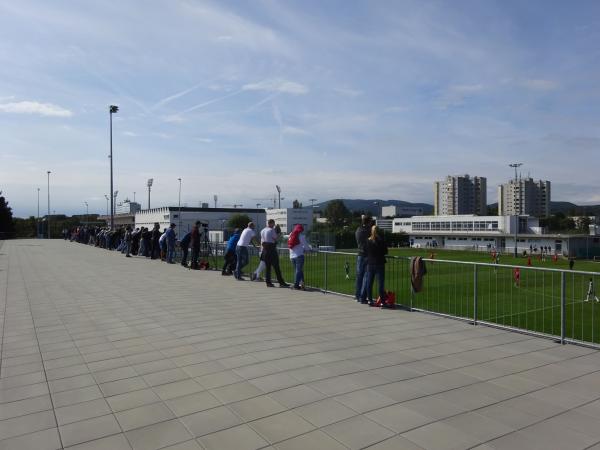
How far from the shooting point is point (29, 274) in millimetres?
14977

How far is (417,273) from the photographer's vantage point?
851cm

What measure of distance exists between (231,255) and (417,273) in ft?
23.0

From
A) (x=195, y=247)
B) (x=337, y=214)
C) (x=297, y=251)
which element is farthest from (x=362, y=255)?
(x=337, y=214)

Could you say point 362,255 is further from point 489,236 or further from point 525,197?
point 525,197

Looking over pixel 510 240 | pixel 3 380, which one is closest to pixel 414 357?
pixel 3 380

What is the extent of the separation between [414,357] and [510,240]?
94572mm

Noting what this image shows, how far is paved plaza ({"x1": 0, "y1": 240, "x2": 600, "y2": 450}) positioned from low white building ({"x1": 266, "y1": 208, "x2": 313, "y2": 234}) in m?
113

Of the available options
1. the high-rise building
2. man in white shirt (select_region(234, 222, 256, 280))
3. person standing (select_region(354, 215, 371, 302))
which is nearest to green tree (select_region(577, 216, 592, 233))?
the high-rise building

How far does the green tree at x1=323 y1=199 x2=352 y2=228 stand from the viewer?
16175 centimetres

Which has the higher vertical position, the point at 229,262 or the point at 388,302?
the point at 229,262

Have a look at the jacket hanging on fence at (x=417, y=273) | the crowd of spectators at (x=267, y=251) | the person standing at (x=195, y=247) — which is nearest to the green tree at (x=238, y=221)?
the crowd of spectators at (x=267, y=251)

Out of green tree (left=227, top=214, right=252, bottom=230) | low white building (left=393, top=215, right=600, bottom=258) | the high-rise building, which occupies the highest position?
the high-rise building

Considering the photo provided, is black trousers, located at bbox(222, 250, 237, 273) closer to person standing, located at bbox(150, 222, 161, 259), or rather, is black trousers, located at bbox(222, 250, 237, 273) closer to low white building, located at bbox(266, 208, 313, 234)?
person standing, located at bbox(150, 222, 161, 259)

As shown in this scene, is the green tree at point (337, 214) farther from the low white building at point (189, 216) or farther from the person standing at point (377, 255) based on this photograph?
the person standing at point (377, 255)
